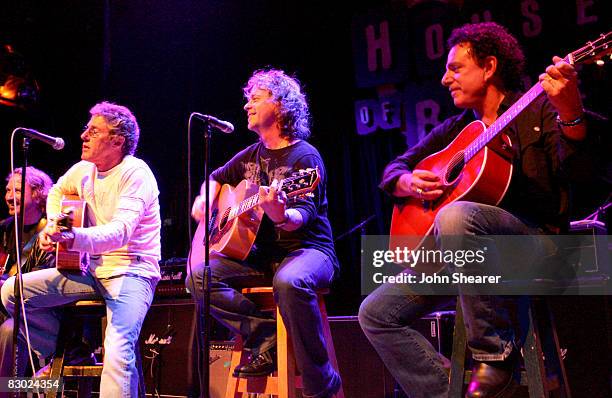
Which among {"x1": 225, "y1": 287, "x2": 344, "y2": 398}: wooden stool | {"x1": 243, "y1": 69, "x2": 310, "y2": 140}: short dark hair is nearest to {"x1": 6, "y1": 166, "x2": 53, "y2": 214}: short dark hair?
{"x1": 243, "y1": 69, "x2": 310, "y2": 140}: short dark hair

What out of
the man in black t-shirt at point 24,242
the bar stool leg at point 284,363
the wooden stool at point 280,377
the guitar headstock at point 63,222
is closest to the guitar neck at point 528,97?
the wooden stool at point 280,377

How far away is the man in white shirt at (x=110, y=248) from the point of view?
353 centimetres

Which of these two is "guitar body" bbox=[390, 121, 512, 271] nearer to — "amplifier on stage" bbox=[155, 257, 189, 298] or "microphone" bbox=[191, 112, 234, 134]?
"microphone" bbox=[191, 112, 234, 134]

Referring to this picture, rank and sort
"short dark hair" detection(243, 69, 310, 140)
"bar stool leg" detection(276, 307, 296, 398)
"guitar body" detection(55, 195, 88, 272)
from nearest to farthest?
1. "bar stool leg" detection(276, 307, 296, 398)
2. "guitar body" detection(55, 195, 88, 272)
3. "short dark hair" detection(243, 69, 310, 140)

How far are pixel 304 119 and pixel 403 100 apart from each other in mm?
2754

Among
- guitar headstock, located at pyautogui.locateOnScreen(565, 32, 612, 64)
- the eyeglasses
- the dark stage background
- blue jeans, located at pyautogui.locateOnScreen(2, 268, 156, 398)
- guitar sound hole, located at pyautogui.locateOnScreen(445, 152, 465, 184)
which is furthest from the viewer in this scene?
the dark stage background

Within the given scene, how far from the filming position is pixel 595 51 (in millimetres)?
2434

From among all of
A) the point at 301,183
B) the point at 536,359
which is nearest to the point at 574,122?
the point at 536,359

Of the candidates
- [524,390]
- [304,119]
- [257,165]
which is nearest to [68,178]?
[257,165]

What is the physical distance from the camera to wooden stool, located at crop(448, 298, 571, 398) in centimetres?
241

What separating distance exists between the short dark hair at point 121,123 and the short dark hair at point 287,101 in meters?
0.88

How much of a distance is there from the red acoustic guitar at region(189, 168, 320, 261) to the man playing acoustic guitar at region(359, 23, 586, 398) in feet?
1.66

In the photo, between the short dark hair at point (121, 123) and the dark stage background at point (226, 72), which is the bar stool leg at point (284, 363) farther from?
the dark stage background at point (226, 72)

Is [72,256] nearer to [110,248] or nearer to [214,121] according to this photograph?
[110,248]
